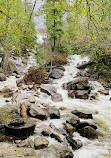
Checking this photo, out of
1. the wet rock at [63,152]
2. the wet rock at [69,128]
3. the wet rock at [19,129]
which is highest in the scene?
the wet rock at [19,129]

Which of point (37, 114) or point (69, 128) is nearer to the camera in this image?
point (69, 128)

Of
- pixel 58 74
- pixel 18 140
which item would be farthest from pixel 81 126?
pixel 58 74

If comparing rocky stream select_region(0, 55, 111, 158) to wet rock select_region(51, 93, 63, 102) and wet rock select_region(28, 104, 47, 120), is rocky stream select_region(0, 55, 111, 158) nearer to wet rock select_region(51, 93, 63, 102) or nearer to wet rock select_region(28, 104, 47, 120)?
wet rock select_region(28, 104, 47, 120)

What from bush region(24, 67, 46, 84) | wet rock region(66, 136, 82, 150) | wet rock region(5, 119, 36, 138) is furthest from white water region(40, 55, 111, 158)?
bush region(24, 67, 46, 84)

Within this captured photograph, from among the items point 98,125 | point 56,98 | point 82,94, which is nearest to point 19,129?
point 98,125

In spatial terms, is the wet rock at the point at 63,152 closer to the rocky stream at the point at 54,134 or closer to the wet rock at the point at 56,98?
the rocky stream at the point at 54,134

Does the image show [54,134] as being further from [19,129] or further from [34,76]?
[34,76]

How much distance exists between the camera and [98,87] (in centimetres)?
1223

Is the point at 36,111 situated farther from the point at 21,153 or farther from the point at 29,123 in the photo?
the point at 21,153

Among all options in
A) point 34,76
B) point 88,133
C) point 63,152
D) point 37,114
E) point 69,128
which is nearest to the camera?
point 63,152

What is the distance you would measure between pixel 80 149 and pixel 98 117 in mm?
2763

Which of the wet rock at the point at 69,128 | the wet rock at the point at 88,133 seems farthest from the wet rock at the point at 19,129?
the wet rock at the point at 88,133

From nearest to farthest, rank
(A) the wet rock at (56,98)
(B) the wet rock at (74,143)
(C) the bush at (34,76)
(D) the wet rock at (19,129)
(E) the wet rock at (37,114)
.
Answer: (D) the wet rock at (19,129) → (B) the wet rock at (74,143) → (E) the wet rock at (37,114) → (A) the wet rock at (56,98) → (C) the bush at (34,76)

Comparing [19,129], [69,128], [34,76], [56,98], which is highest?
[34,76]
